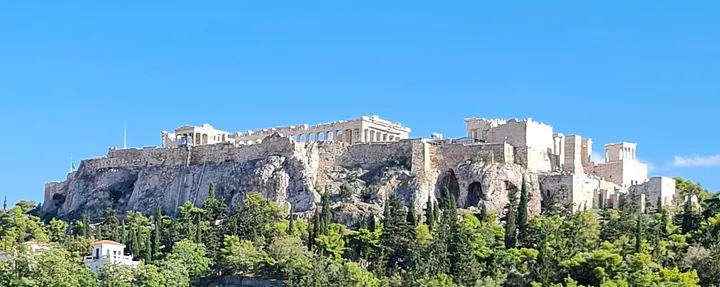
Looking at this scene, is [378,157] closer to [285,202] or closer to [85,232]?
[285,202]

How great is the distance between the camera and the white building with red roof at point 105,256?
275ft

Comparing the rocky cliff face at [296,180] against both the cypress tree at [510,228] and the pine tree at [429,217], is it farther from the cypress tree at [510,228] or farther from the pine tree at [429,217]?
the cypress tree at [510,228]

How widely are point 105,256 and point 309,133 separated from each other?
82.7ft

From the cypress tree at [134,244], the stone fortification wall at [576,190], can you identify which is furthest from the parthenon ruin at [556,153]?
the cypress tree at [134,244]

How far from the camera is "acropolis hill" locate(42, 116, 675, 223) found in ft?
307

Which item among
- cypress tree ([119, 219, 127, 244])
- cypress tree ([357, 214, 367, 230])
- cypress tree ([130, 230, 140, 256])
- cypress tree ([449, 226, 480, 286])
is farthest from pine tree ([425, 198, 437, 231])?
cypress tree ([119, 219, 127, 244])

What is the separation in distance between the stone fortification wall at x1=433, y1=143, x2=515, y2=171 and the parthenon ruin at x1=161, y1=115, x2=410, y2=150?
649cm

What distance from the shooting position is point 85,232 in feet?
305

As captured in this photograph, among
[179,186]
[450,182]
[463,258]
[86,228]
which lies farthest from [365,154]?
[463,258]

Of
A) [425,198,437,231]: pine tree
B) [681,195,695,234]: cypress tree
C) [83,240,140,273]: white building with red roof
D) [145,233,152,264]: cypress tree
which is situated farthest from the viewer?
[425,198,437,231]: pine tree

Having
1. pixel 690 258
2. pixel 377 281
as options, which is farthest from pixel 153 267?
Answer: pixel 690 258

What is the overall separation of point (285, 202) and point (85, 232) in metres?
12.7

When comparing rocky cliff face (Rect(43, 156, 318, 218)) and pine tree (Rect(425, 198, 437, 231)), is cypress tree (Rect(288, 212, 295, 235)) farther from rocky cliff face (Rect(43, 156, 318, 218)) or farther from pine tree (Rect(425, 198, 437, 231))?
pine tree (Rect(425, 198, 437, 231))

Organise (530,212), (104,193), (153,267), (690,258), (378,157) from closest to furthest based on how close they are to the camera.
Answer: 1. (690,258)
2. (153,267)
3. (530,212)
4. (378,157)
5. (104,193)
